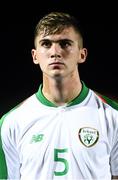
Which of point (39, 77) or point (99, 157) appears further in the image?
point (39, 77)

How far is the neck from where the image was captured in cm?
170

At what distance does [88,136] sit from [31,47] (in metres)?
0.79

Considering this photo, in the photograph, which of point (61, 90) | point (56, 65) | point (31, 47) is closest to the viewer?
point (56, 65)

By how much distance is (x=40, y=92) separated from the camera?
1.77 m

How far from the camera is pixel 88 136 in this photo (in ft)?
5.47

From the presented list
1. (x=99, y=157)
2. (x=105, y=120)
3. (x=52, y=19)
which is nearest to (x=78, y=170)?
(x=99, y=157)

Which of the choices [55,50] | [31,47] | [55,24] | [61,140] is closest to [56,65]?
[55,50]

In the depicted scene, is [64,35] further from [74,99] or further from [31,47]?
[31,47]

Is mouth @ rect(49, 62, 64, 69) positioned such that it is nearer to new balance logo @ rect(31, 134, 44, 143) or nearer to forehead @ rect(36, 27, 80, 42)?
forehead @ rect(36, 27, 80, 42)

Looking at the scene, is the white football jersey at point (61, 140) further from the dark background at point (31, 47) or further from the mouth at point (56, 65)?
the dark background at point (31, 47)

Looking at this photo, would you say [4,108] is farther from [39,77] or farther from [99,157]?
[99,157]

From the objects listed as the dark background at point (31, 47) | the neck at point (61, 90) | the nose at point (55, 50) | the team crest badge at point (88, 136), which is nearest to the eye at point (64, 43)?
the nose at point (55, 50)

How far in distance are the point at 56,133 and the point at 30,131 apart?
107 mm

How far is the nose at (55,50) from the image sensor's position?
1.62 metres
